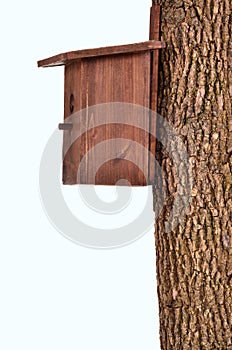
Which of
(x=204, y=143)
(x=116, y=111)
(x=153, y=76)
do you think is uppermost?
(x=153, y=76)

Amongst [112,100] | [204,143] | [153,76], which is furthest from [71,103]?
[204,143]

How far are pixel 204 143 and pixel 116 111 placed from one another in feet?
1.02

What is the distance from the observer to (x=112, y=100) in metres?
2.46

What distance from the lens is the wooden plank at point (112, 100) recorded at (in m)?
2.42

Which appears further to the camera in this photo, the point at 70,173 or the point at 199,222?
the point at 70,173

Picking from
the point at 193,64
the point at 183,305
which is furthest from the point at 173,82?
the point at 183,305

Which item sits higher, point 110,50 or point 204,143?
point 110,50

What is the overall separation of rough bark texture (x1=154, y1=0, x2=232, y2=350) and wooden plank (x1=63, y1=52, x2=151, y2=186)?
0.10m

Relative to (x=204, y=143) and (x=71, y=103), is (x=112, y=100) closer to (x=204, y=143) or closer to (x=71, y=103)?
(x=71, y=103)

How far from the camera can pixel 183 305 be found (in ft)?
8.14

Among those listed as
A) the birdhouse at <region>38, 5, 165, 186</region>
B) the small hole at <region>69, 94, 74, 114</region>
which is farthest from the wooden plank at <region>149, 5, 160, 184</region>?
the small hole at <region>69, 94, 74, 114</region>

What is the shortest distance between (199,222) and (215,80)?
47 centimetres

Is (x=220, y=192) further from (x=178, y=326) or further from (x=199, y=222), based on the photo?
(x=178, y=326)

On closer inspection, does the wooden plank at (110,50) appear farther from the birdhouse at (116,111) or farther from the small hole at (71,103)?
the small hole at (71,103)
